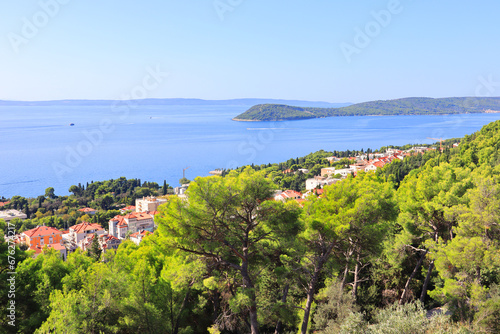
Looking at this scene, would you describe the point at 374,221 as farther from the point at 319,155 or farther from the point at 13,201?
the point at 319,155

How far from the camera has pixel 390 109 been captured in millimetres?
185000

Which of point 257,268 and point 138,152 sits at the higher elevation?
point 257,268

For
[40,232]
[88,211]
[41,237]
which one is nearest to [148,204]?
[88,211]

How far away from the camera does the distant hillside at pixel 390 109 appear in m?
142

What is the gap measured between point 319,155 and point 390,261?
57.6 m

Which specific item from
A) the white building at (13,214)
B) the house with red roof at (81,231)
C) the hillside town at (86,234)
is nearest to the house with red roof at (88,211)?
the hillside town at (86,234)

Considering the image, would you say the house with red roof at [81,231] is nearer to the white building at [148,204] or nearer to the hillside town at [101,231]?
the hillside town at [101,231]

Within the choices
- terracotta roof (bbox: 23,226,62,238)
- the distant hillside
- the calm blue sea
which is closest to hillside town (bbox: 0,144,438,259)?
terracotta roof (bbox: 23,226,62,238)

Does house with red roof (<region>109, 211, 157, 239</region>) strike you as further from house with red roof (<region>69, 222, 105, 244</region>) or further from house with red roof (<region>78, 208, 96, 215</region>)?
house with red roof (<region>78, 208, 96, 215</region>)

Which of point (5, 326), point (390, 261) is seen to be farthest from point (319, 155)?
point (5, 326)

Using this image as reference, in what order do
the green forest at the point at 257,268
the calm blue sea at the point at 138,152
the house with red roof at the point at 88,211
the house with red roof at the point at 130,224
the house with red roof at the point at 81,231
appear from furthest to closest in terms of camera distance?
the calm blue sea at the point at 138,152, the house with red roof at the point at 88,211, the house with red roof at the point at 130,224, the house with red roof at the point at 81,231, the green forest at the point at 257,268

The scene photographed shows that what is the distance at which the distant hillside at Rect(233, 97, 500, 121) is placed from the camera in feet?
465

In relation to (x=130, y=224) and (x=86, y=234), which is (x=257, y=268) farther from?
(x=130, y=224)

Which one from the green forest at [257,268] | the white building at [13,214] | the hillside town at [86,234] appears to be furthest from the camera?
the white building at [13,214]
